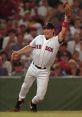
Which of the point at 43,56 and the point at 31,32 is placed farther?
the point at 31,32

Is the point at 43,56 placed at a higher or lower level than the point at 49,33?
lower

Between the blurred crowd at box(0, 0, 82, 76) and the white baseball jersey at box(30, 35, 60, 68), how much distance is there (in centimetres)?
231

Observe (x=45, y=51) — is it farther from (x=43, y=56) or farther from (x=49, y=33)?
(x=49, y=33)

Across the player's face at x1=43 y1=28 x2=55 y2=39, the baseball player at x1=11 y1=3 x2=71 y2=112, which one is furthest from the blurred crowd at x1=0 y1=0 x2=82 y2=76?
the player's face at x1=43 y1=28 x2=55 y2=39

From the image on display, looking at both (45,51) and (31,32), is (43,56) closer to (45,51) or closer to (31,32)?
(45,51)

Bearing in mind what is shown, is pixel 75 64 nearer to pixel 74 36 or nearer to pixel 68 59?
pixel 68 59

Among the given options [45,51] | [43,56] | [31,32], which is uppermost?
[45,51]

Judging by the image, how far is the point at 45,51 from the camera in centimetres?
1130

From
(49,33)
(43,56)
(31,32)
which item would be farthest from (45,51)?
(31,32)

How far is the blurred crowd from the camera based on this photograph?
14.3 metres

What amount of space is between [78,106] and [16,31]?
3.95m

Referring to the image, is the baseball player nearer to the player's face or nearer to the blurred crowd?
the player's face

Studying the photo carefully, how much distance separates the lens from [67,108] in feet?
43.5

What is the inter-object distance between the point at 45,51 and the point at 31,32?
469cm
